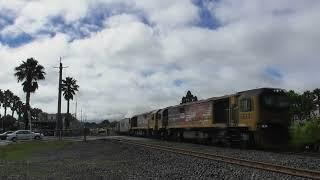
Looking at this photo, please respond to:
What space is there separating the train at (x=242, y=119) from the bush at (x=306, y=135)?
2215mm

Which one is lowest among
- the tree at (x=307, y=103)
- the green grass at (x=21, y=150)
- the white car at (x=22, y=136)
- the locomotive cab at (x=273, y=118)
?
the green grass at (x=21, y=150)

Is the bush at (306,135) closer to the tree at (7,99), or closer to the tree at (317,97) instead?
the tree at (317,97)

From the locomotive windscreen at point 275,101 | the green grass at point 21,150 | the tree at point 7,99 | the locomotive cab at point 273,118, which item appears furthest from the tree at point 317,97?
the tree at point 7,99

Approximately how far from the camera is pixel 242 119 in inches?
1187

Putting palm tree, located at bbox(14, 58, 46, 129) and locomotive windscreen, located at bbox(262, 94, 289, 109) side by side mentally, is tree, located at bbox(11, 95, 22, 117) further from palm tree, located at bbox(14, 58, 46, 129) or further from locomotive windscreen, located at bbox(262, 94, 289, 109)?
locomotive windscreen, located at bbox(262, 94, 289, 109)

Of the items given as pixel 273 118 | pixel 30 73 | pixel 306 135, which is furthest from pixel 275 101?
pixel 30 73

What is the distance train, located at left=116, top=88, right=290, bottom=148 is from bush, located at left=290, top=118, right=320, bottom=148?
7.27 feet

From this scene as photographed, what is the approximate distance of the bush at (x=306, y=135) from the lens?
3055 cm

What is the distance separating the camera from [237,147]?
3152cm

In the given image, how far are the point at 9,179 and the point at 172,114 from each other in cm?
3276

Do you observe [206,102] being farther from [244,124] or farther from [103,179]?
[103,179]

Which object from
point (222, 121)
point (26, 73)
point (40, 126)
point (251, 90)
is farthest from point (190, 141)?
point (40, 126)

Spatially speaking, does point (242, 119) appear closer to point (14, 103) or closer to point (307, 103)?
point (307, 103)

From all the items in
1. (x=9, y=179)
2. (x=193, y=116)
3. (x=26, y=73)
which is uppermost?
(x=26, y=73)
